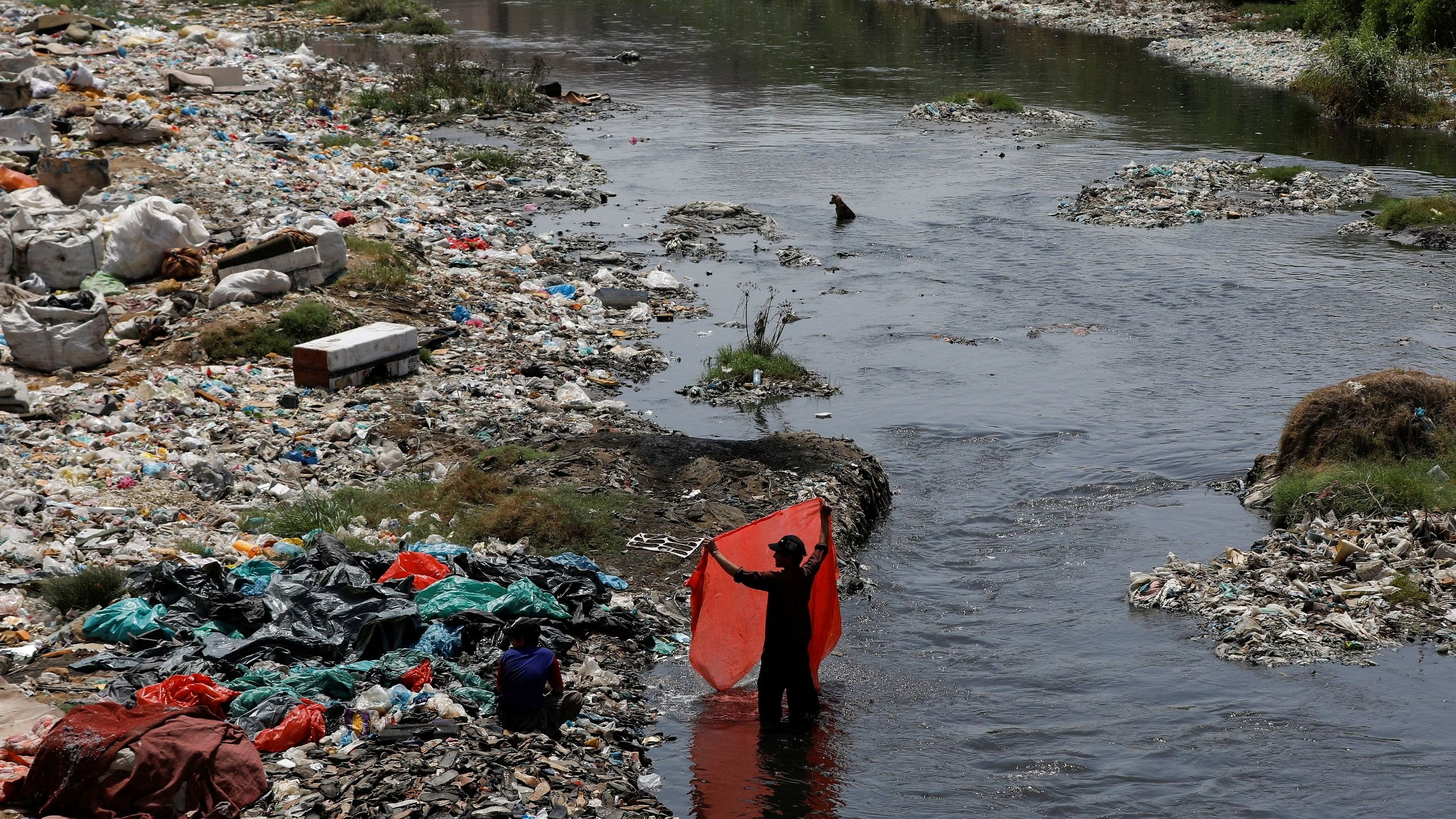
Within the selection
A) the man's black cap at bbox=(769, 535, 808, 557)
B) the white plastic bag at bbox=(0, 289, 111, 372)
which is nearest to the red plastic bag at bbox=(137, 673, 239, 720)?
the man's black cap at bbox=(769, 535, 808, 557)

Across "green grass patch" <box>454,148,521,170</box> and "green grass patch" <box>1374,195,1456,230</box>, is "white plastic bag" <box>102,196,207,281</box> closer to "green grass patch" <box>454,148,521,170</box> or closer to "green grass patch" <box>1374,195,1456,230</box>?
"green grass patch" <box>454,148,521,170</box>

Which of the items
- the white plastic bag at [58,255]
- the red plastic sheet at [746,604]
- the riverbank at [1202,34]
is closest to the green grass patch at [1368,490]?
the red plastic sheet at [746,604]

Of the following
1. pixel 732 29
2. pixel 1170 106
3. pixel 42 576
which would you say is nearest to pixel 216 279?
pixel 42 576

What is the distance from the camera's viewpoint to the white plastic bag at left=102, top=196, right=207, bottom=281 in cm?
1247

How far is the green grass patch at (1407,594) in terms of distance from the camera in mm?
7766

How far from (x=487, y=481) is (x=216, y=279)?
4980mm

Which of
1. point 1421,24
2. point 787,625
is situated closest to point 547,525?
point 787,625

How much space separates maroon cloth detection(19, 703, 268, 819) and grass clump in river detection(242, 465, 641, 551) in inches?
108

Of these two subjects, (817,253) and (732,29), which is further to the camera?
(732,29)

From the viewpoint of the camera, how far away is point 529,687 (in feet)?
19.8

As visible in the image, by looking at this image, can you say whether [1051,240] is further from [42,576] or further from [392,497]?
[42,576]

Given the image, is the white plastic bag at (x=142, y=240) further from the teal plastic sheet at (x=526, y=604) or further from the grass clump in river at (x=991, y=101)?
the grass clump in river at (x=991, y=101)

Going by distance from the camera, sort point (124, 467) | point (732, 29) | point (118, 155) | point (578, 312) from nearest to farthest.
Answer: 1. point (124, 467)
2. point (578, 312)
3. point (118, 155)
4. point (732, 29)

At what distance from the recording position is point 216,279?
483 inches
